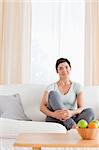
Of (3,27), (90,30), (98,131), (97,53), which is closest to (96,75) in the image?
(97,53)

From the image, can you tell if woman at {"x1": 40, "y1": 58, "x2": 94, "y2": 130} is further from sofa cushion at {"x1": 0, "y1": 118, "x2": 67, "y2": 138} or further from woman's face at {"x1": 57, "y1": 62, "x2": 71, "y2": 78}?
sofa cushion at {"x1": 0, "y1": 118, "x2": 67, "y2": 138}

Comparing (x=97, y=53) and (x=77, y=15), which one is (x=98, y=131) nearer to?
(x=97, y=53)

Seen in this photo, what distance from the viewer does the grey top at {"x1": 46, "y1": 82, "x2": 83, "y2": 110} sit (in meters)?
3.83

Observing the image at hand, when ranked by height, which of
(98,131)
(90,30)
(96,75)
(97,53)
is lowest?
(98,131)

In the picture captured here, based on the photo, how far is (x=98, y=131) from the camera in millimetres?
2508

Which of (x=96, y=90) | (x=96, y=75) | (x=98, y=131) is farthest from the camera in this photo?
(x=96, y=75)

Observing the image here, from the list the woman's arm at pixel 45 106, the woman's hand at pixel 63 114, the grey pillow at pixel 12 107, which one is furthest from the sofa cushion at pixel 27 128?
the grey pillow at pixel 12 107

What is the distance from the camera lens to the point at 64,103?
3.83 metres

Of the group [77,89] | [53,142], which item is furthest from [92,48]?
[53,142]

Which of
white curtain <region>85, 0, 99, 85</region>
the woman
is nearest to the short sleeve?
the woman

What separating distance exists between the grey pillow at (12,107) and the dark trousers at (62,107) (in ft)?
1.09

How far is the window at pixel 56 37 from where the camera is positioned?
4984 mm

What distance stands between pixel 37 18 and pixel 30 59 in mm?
607

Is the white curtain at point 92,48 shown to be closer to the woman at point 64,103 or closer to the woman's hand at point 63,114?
the woman at point 64,103
